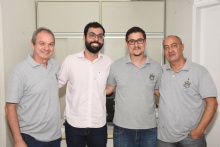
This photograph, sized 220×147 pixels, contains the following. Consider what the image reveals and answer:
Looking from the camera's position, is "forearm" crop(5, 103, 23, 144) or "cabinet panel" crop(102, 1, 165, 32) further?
"cabinet panel" crop(102, 1, 165, 32)

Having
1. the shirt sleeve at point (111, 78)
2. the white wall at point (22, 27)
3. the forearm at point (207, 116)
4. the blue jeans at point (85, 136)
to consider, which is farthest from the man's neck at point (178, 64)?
the blue jeans at point (85, 136)

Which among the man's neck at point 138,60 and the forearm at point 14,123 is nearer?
the forearm at point 14,123

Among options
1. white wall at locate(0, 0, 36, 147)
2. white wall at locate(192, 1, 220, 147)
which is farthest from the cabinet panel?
white wall at locate(0, 0, 36, 147)

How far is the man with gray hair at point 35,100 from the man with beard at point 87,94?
22 centimetres

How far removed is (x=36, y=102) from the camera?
1.75m

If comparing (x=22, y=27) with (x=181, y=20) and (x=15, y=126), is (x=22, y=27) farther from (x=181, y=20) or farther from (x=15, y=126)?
(x=181, y=20)

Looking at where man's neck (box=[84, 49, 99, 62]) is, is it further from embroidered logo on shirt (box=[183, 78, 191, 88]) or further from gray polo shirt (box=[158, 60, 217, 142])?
embroidered logo on shirt (box=[183, 78, 191, 88])

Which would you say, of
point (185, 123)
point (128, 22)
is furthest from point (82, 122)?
point (128, 22)

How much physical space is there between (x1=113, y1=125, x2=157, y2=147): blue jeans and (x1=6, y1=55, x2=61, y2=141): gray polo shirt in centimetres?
54

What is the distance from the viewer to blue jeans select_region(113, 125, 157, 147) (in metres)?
1.96

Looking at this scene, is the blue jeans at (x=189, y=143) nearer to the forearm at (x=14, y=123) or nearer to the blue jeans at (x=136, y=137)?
the blue jeans at (x=136, y=137)

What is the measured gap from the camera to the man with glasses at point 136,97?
1938 millimetres

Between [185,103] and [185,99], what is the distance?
0.03 metres

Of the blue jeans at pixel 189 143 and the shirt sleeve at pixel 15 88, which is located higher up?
the shirt sleeve at pixel 15 88
